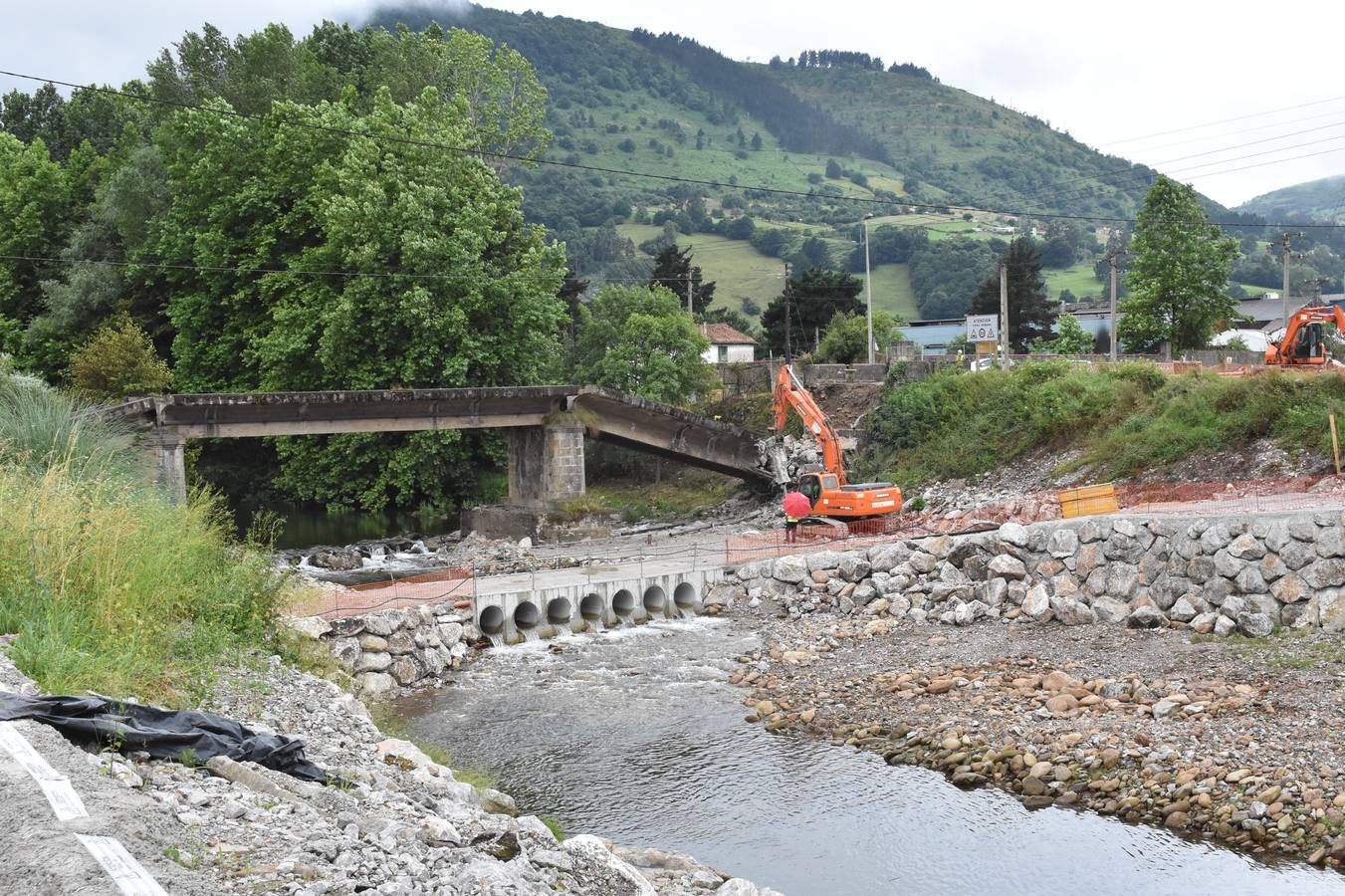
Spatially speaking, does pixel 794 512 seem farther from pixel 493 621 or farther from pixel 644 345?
pixel 644 345

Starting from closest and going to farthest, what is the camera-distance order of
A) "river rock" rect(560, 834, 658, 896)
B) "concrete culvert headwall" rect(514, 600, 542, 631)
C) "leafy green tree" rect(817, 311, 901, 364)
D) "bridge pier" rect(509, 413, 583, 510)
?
"river rock" rect(560, 834, 658, 896) → "concrete culvert headwall" rect(514, 600, 542, 631) → "bridge pier" rect(509, 413, 583, 510) → "leafy green tree" rect(817, 311, 901, 364)

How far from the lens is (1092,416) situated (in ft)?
131

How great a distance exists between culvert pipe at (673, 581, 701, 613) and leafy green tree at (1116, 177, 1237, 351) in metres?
34.0

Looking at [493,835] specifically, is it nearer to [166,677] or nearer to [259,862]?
[259,862]

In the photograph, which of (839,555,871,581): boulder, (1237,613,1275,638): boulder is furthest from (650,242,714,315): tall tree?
(1237,613,1275,638): boulder

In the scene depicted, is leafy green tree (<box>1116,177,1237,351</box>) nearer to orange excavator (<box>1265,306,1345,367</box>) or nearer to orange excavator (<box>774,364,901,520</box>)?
orange excavator (<box>1265,306,1345,367</box>)

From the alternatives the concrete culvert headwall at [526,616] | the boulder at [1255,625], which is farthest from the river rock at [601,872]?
the concrete culvert headwall at [526,616]

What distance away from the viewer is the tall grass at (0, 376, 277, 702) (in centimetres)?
1292

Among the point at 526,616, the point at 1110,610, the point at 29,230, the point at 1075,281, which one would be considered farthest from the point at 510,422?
the point at 1075,281

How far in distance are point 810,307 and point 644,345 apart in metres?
25.6

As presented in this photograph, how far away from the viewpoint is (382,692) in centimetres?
2403

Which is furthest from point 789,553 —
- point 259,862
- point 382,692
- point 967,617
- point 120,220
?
point 120,220

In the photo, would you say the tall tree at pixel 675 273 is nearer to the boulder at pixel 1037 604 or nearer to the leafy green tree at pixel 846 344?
the leafy green tree at pixel 846 344

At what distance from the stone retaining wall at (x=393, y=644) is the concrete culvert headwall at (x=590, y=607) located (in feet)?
13.9
